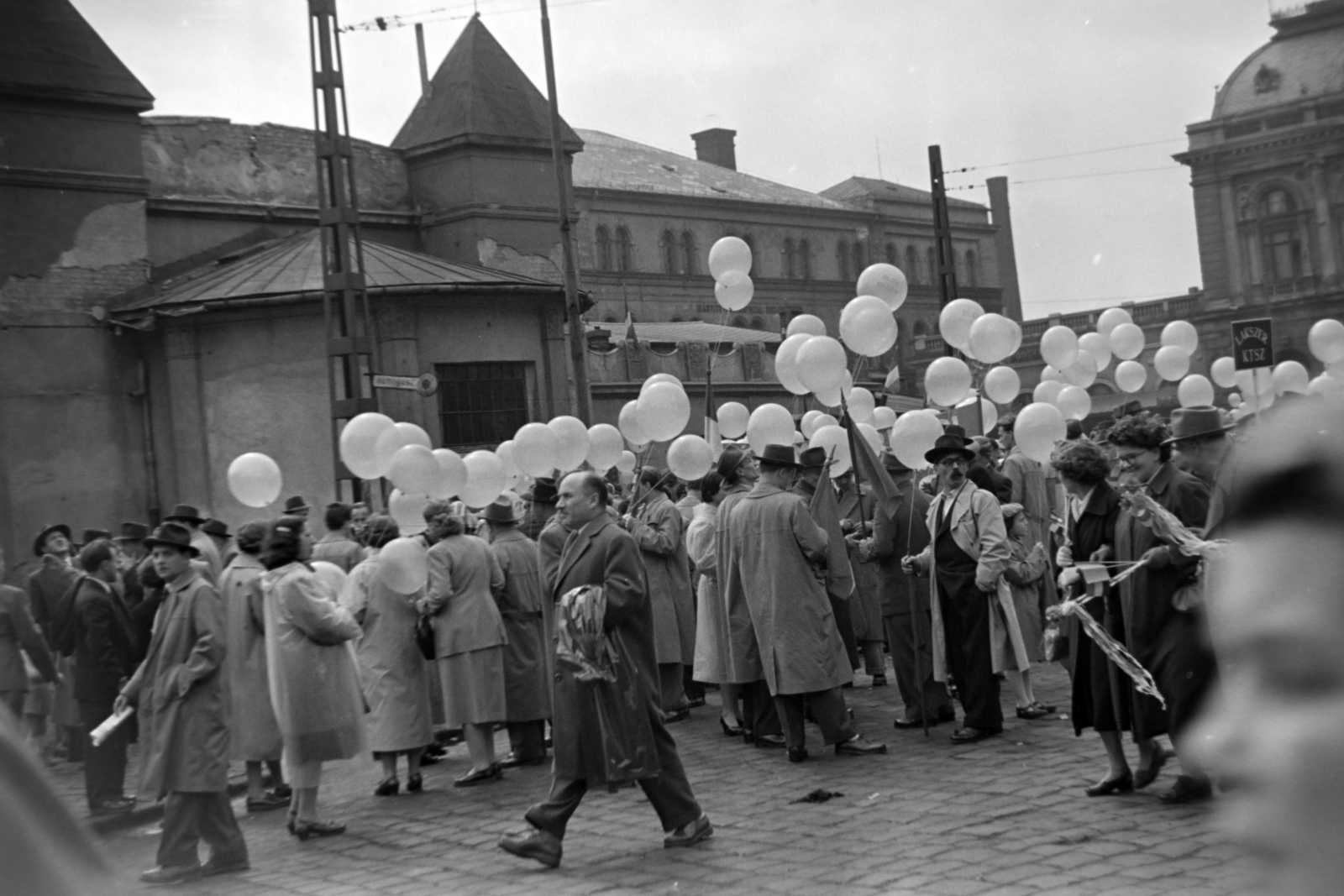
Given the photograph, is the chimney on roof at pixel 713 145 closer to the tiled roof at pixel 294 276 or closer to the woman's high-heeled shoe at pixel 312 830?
the tiled roof at pixel 294 276

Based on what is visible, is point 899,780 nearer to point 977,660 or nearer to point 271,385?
point 977,660

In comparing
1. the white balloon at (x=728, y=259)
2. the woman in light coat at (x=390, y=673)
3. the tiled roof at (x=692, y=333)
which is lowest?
the woman in light coat at (x=390, y=673)

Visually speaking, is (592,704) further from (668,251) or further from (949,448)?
(668,251)

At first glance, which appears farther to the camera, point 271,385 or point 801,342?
point 271,385

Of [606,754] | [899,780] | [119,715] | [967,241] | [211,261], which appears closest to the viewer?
[606,754]

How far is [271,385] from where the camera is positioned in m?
24.6

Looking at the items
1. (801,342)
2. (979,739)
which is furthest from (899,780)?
(801,342)

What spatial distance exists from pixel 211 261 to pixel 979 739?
20.8 m

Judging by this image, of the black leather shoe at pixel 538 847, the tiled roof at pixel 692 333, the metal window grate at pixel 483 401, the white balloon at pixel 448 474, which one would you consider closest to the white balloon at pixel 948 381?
the white balloon at pixel 448 474

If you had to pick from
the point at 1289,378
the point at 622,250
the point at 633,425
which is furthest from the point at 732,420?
the point at 622,250

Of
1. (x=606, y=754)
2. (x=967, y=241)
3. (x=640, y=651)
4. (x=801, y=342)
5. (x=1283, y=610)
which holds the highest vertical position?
(x=967, y=241)

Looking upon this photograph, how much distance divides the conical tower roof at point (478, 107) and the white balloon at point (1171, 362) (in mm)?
15914

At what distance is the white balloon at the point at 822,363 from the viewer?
11.2 m

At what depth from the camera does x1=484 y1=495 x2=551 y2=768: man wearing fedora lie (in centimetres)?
1103
